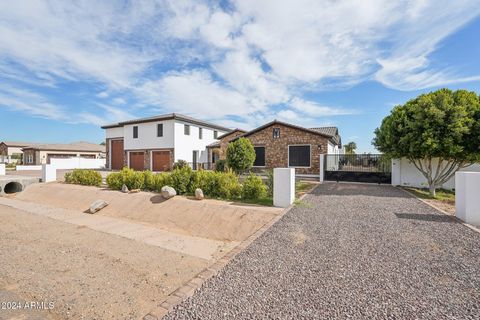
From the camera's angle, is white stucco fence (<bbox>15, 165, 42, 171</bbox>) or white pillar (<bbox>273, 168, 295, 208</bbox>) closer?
white pillar (<bbox>273, 168, 295, 208</bbox>)

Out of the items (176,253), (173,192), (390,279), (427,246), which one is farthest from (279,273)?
(173,192)

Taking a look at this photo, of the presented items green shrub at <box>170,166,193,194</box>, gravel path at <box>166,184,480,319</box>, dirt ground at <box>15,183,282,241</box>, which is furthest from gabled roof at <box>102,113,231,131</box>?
gravel path at <box>166,184,480,319</box>

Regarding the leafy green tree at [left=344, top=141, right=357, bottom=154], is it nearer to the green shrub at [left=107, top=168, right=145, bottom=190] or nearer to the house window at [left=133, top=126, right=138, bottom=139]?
the house window at [left=133, top=126, right=138, bottom=139]

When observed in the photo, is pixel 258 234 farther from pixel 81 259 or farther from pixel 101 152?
pixel 101 152

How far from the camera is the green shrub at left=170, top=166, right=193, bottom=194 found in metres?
10.6

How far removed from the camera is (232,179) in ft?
33.4

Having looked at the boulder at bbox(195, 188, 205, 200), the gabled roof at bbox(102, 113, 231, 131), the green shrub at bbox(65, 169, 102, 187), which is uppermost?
the gabled roof at bbox(102, 113, 231, 131)

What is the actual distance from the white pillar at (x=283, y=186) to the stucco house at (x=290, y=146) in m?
9.97

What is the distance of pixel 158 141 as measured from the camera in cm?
2422

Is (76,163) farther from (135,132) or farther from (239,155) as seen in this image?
(239,155)

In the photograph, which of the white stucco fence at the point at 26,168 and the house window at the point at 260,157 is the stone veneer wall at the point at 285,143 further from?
the white stucco fence at the point at 26,168

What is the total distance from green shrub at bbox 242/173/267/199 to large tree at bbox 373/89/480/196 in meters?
6.58

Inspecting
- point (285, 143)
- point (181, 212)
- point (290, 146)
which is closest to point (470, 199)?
point (181, 212)

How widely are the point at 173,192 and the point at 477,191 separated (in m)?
9.96
